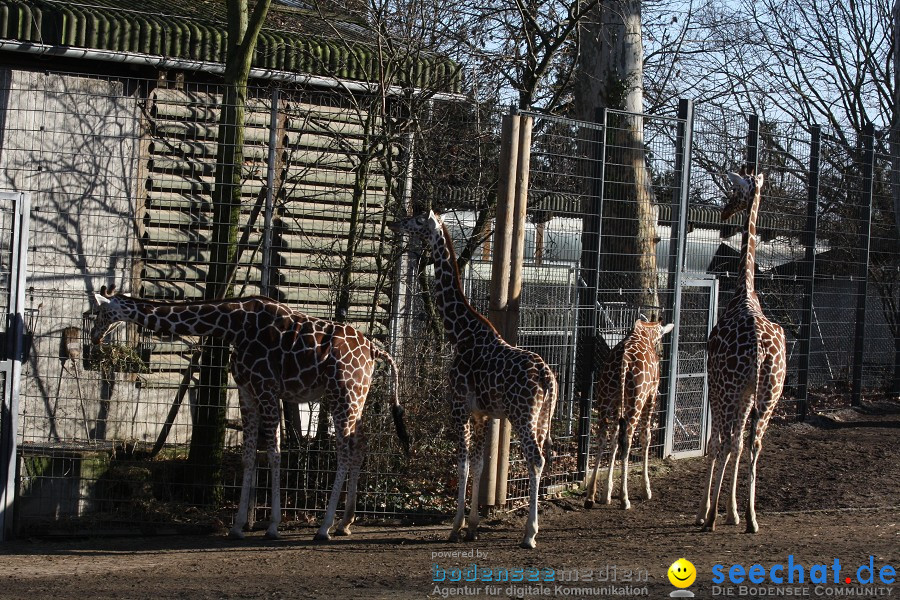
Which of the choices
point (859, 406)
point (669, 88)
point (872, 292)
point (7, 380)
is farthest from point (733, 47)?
point (7, 380)

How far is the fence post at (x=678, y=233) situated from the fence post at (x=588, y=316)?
55.2 inches

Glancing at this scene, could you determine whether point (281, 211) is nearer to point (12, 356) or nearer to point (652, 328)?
point (12, 356)

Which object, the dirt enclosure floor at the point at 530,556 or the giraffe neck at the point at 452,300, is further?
the giraffe neck at the point at 452,300

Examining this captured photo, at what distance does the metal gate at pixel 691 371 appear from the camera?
10766 millimetres

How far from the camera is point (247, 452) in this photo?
779cm

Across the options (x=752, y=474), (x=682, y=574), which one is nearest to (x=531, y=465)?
(x=682, y=574)

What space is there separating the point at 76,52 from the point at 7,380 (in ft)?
11.7

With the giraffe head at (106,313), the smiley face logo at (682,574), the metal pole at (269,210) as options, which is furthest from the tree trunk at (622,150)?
the giraffe head at (106,313)

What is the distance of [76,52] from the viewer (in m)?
9.47

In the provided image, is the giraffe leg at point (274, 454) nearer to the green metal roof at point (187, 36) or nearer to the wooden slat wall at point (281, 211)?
the wooden slat wall at point (281, 211)

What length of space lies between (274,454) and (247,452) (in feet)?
0.77

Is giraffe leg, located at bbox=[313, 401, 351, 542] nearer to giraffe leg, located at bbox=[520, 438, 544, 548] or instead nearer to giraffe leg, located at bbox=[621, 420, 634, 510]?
giraffe leg, located at bbox=[520, 438, 544, 548]

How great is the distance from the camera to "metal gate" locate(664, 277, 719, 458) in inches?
424

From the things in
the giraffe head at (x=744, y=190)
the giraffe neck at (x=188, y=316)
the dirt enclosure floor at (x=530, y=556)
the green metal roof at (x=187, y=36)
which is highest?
the green metal roof at (x=187, y=36)
